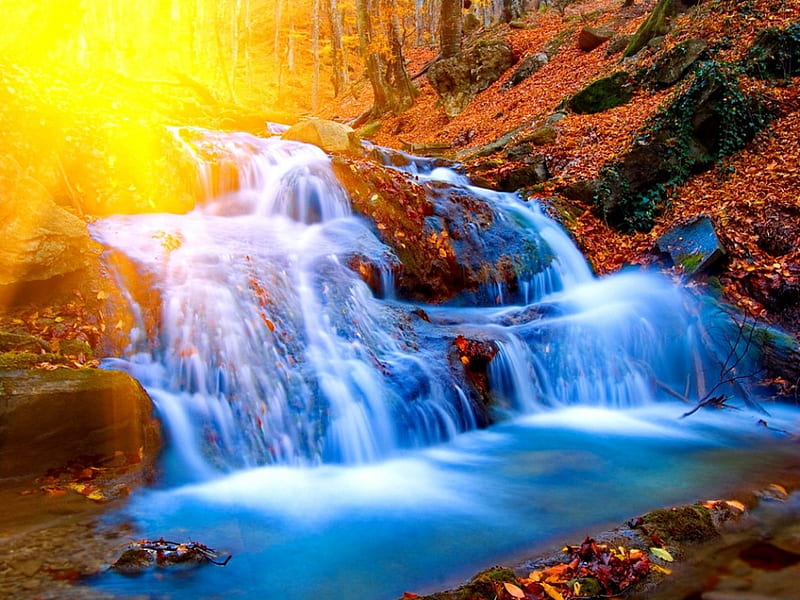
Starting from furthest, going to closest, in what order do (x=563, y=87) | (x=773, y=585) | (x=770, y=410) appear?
(x=563, y=87), (x=770, y=410), (x=773, y=585)

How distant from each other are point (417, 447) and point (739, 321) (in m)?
4.62

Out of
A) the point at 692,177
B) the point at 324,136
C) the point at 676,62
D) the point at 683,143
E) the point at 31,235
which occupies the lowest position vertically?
the point at 31,235

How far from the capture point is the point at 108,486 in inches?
162

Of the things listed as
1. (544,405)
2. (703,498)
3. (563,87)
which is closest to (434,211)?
(544,405)

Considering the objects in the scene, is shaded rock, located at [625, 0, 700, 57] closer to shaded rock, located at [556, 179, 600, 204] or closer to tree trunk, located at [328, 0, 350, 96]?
shaded rock, located at [556, 179, 600, 204]

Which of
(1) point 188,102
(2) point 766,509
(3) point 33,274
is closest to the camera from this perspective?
(2) point 766,509

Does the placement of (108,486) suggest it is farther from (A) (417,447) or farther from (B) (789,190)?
(B) (789,190)

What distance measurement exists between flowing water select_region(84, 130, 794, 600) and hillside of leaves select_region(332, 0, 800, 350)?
0.94m

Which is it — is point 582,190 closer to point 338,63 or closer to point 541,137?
point 541,137

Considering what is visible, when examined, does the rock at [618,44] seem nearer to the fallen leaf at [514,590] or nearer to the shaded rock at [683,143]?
the shaded rock at [683,143]

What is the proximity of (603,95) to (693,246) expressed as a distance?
6.01 m

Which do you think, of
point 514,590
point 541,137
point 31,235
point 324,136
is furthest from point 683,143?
point 31,235

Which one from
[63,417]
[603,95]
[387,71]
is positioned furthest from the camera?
[387,71]

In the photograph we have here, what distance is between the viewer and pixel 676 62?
11.8m
